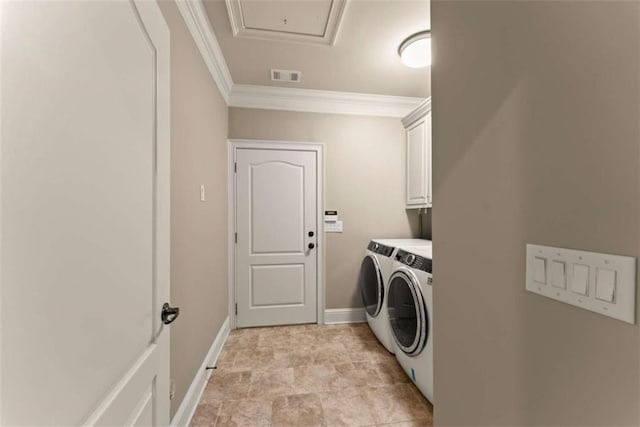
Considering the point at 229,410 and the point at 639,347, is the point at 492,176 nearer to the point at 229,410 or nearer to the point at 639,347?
the point at 639,347

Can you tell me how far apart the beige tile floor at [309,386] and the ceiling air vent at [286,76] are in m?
2.54

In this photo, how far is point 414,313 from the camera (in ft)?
5.64

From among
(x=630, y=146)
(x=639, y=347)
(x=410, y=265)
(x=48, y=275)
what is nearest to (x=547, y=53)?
(x=630, y=146)

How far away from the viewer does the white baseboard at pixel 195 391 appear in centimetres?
144

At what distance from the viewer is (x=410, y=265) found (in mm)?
1820

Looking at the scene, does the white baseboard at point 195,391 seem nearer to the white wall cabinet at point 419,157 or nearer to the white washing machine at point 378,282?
the white washing machine at point 378,282

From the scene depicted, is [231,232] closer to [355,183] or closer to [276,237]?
[276,237]

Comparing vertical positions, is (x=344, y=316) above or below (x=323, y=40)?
below

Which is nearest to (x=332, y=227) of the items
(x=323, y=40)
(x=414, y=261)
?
(x=414, y=261)

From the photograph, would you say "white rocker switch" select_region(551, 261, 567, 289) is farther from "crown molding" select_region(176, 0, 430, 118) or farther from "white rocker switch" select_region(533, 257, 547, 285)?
"crown molding" select_region(176, 0, 430, 118)

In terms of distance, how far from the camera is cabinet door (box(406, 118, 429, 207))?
102 inches

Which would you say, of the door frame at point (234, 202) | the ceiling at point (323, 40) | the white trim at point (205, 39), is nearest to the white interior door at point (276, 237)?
the door frame at point (234, 202)

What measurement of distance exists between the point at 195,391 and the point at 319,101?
9.08 ft

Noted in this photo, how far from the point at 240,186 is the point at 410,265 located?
6.23 ft
